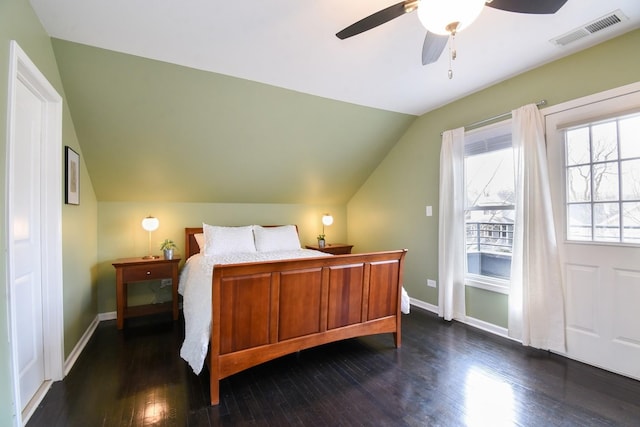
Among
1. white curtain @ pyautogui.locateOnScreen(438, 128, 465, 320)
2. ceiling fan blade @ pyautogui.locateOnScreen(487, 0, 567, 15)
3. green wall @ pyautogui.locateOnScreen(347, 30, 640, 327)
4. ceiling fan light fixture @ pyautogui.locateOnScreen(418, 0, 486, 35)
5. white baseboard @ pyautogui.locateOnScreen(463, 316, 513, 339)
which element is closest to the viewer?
ceiling fan light fixture @ pyautogui.locateOnScreen(418, 0, 486, 35)

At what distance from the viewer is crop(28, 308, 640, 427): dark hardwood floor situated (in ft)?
5.56

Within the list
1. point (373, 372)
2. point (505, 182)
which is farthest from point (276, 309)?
point (505, 182)

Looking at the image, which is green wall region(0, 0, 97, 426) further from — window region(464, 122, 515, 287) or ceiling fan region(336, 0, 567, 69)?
window region(464, 122, 515, 287)

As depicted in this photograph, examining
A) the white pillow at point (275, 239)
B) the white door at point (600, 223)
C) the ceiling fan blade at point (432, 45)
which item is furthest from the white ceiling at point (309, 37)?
the white pillow at point (275, 239)

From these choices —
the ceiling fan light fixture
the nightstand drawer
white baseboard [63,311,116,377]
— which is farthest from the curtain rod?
white baseboard [63,311,116,377]

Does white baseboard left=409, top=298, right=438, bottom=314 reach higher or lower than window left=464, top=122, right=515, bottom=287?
lower

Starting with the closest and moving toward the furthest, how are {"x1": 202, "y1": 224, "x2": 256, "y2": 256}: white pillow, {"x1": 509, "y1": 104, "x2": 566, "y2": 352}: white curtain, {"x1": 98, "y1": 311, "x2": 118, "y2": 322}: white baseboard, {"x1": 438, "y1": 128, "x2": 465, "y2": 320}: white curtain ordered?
{"x1": 509, "y1": 104, "x2": 566, "y2": 352}: white curtain < {"x1": 438, "y1": 128, "x2": 465, "y2": 320}: white curtain < {"x1": 98, "y1": 311, "x2": 118, "y2": 322}: white baseboard < {"x1": 202, "y1": 224, "x2": 256, "y2": 256}: white pillow

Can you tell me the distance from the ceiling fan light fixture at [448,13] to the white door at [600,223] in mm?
1841

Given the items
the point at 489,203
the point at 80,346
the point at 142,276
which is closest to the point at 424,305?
the point at 489,203

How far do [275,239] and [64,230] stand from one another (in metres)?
2.16

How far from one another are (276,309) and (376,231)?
2664 mm

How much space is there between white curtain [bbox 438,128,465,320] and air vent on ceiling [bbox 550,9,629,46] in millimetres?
1076

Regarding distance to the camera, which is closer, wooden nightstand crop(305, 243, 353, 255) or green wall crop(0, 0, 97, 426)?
green wall crop(0, 0, 97, 426)

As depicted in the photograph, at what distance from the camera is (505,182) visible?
2.87 meters
